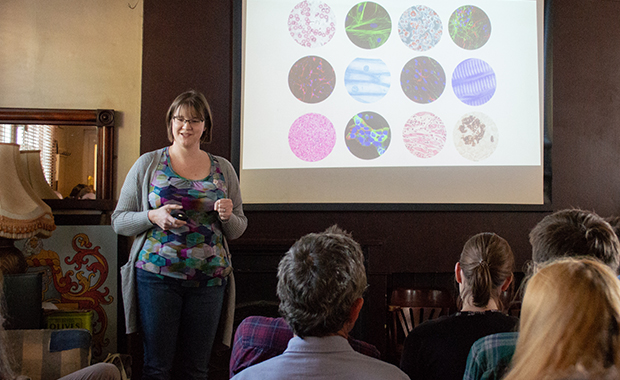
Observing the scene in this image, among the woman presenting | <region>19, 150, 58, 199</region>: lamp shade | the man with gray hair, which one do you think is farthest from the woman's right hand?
<region>19, 150, 58, 199</region>: lamp shade

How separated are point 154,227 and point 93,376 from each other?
2.35ft

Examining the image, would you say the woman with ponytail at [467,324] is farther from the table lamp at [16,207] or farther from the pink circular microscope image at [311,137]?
the table lamp at [16,207]

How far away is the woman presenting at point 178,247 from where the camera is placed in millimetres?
1801

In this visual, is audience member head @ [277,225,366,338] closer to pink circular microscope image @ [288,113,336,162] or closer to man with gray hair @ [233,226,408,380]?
man with gray hair @ [233,226,408,380]

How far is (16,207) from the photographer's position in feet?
7.23

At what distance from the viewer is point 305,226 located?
2.75m

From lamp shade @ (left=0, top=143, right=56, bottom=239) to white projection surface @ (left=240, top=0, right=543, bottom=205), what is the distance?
1.01 meters

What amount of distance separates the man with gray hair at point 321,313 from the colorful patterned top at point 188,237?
2.95 ft

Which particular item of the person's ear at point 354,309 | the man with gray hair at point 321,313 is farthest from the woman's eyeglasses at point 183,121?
the person's ear at point 354,309

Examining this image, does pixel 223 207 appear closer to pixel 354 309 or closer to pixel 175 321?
pixel 175 321

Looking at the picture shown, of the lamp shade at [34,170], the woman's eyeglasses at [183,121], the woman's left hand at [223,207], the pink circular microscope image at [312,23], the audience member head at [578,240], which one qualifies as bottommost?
the audience member head at [578,240]

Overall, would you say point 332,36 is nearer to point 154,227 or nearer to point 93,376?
point 154,227

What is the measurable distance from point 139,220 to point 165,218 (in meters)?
0.14

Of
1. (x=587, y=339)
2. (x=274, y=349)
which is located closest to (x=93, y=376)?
(x=274, y=349)
